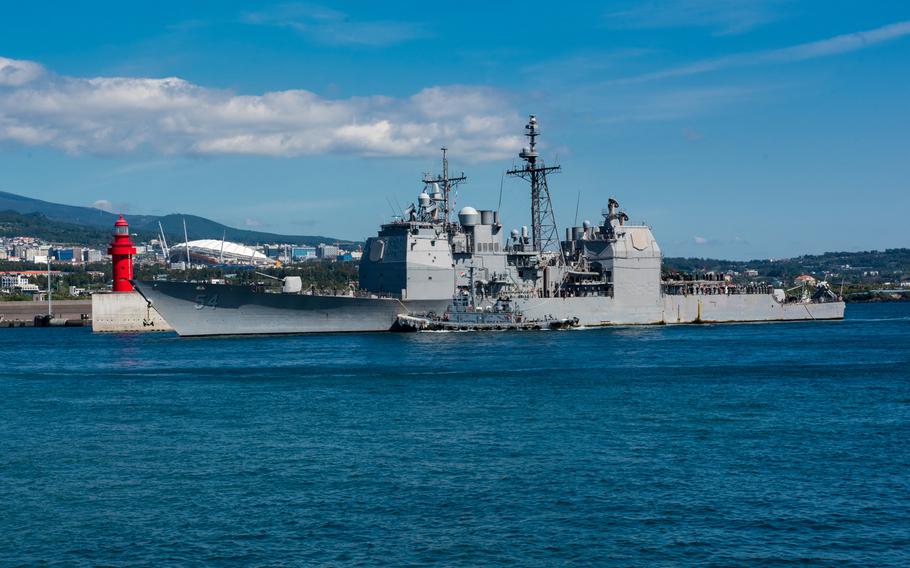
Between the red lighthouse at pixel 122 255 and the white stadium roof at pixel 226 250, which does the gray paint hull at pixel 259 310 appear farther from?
the white stadium roof at pixel 226 250

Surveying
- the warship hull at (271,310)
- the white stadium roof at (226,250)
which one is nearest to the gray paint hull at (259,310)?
the warship hull at (271,310)

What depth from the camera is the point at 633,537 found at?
49.4ft

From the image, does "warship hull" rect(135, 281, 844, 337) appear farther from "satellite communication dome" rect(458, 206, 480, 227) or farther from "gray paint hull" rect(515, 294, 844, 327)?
"satellite communication dome" rect(458, 206, 480, 227)

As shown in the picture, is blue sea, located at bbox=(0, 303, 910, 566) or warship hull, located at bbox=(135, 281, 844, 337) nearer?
blue sea, located at bbox=(0, 303, 910, 566)

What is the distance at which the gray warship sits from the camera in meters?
48.9

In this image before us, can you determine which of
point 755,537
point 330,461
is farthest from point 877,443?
point 330,461

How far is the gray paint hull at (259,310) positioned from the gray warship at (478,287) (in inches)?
2.0

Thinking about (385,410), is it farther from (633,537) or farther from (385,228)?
(385,228)

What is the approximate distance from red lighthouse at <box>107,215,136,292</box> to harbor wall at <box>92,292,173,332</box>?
1.44m

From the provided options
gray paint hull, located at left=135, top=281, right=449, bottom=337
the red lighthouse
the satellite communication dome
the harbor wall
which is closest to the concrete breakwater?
the red lighthouse

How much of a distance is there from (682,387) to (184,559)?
20427mm

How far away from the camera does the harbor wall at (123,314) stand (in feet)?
215

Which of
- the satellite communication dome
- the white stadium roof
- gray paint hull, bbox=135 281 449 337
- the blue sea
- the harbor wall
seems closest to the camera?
the blue sea

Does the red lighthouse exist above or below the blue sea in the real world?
above
